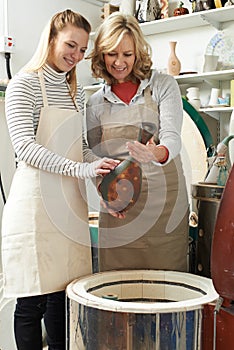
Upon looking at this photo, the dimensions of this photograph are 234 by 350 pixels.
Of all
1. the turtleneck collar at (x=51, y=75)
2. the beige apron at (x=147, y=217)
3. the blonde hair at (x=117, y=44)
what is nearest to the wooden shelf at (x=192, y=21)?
the blonde hair at (x=117, y=44)

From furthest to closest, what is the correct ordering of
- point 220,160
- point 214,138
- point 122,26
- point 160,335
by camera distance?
point 214,138
point 220,160
point 122,26
point 160,335

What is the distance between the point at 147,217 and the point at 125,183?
0.21 metres

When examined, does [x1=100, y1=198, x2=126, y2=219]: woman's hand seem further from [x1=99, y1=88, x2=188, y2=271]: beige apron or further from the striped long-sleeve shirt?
the striped long-sleeve shirt

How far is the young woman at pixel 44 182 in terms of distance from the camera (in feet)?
5.04

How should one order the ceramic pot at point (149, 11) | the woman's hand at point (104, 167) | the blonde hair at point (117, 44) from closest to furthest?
the woman's hand at point (104, 167) < the blonde hair at point (117, 44) < the ceramic pot at point (149, 11)

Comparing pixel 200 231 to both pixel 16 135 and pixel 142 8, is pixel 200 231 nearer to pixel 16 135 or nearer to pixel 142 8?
pixel 16 135

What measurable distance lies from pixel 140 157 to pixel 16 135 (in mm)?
394

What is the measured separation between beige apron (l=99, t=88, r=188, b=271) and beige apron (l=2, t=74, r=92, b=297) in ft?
0.49

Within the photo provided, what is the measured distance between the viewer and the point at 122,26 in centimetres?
A: 163

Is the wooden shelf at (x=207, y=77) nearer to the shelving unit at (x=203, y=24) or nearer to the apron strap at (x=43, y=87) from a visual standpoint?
the shelving unit at (x=203, y=24)

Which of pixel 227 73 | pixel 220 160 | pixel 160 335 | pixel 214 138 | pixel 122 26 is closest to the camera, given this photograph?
pixel 160 335

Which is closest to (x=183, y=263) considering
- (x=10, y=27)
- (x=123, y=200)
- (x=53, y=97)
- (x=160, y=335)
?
(x=123, y=200)

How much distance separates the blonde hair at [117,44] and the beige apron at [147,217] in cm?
9

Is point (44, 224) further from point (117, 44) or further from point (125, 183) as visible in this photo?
point (117, 44)
